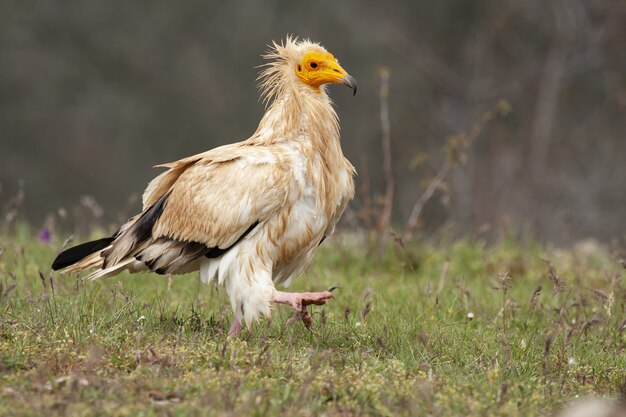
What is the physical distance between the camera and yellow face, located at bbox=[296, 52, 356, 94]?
607 cm

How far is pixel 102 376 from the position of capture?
14.8 ft

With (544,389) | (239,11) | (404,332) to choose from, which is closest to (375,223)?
(404,332)

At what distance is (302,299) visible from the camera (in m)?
5.35

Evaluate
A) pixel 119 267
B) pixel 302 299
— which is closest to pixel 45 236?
pixel 119 267

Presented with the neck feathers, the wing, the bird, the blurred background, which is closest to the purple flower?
the bird

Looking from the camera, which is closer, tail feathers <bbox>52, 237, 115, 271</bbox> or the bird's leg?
the bird's leg

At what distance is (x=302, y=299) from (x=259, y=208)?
0.56 m

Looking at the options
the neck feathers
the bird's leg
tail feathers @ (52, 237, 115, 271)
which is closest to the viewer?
the bird's leg

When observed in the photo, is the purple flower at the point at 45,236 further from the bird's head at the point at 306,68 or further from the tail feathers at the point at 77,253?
the bird's head at the point at 306,68

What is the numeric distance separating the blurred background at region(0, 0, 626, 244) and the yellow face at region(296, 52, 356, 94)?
11.4m

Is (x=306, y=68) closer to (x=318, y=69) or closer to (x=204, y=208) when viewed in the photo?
(x=318, y=69)

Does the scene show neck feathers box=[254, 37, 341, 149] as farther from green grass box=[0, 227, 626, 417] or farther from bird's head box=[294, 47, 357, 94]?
green grass box=[0, 227, 626, 417]

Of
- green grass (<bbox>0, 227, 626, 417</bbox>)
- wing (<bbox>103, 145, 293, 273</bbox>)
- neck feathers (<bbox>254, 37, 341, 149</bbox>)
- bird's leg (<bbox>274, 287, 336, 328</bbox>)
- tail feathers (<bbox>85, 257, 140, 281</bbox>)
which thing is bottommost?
green grass (<bbox>0, 227, 626, 417</bbox>)

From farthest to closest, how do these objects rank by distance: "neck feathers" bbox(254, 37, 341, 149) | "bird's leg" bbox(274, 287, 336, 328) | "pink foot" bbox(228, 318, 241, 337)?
"neck feathers" bbox(254, 37, 341, 149), "pink foot" bbox(228, 318, 241, 337), "bird's leg" bbox(274, 287, 336, 328)
